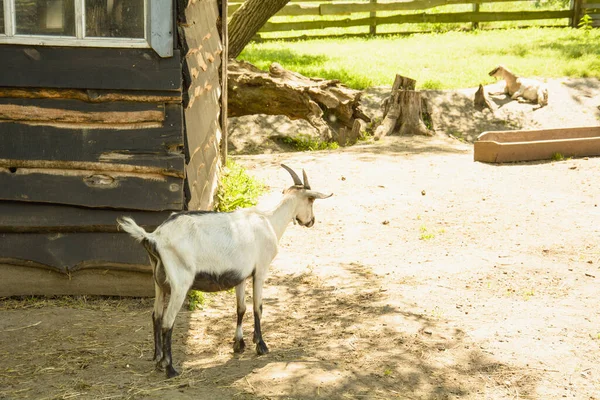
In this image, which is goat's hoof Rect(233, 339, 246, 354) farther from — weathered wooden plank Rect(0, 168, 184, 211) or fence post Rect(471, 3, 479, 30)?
fence post Rect(471, 3, 479, 30)

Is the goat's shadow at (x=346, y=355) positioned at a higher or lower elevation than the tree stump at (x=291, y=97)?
lower

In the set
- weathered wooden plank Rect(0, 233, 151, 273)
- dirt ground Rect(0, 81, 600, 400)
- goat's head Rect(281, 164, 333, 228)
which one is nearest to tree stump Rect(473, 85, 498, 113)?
dirt ground Rect(0, 81, 600, 400)

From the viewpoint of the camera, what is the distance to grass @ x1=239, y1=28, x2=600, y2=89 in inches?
615

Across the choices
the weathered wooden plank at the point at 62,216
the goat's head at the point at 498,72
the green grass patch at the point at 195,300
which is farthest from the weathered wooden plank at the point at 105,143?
the goat's head at the point at 498,72

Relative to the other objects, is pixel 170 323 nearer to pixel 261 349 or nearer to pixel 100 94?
pixel 261 349

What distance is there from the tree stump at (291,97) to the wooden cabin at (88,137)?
226 inches

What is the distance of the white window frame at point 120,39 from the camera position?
6.06 meters

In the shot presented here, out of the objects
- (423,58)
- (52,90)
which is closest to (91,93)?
(52,90)

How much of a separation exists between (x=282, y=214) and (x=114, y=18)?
1985 millimetres

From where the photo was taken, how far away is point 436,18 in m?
22.6

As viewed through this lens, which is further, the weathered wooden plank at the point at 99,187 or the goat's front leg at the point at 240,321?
the weathered wooden plank at the point at 99,187

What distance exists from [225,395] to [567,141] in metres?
7.58

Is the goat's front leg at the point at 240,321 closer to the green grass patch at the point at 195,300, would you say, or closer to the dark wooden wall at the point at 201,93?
the green grass patch at the point at 195,300

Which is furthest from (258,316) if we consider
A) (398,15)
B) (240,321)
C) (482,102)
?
(398,15)
